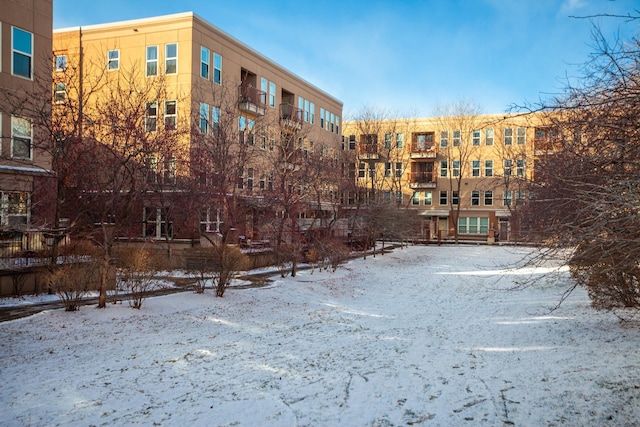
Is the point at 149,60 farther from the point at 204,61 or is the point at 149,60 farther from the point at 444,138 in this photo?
the point at 444,138

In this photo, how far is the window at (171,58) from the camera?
85.6 feet

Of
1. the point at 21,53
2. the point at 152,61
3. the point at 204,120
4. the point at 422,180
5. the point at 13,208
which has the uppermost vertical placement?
the point at 152,61

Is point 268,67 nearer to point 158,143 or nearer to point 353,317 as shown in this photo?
point 158,143

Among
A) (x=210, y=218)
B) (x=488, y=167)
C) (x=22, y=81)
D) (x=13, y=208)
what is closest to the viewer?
(x=13, y=208)

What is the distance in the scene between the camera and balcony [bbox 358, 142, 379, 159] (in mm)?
45094

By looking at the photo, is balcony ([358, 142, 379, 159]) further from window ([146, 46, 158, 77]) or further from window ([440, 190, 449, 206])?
window ([146, 46, 158, 77])

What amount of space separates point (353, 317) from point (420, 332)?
293 centimetres

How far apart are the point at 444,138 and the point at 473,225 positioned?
10490 mm

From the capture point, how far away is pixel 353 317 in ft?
A: 48.9

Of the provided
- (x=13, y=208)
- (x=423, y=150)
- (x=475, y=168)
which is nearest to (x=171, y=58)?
(x=13, y=208)

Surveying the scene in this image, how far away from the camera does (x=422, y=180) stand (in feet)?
177

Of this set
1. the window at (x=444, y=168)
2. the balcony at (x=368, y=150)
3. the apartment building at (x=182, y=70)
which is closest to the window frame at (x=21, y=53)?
the apartment building at (x=182, y=70)

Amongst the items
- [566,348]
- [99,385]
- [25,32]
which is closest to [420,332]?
[566,348]

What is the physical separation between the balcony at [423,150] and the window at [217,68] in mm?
29460
